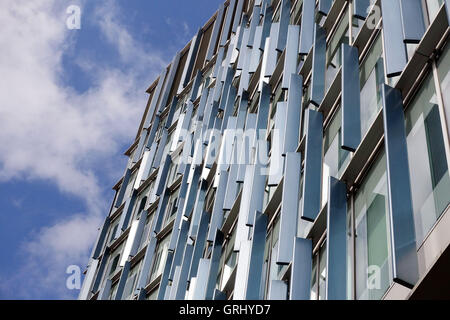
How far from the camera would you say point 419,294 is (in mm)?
8312

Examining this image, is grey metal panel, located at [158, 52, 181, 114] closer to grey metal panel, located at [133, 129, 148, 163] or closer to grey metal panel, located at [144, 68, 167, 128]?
grey metal panel, located at [144, 68, 167, 128]

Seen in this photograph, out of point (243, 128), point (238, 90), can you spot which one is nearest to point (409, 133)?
point (243, 128)

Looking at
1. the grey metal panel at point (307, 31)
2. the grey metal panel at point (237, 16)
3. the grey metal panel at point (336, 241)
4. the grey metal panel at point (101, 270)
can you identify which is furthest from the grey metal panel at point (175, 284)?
the grey metal panel at point (237, 16)

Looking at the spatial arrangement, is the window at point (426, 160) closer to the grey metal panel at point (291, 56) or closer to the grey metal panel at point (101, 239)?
the grey metal panel at point (291, 56)

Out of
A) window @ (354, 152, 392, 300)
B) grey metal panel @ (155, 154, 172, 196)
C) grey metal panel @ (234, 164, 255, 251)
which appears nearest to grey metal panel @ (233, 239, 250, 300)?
grey metal panel @ (234, 164, 255, 251)

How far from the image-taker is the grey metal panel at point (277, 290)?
13289 millimetres

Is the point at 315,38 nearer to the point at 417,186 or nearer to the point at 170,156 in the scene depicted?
the point at 417,186

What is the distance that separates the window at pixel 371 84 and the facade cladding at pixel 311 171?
0.04m

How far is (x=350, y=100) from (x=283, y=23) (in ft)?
34.8

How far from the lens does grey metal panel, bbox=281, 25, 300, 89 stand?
18.8m

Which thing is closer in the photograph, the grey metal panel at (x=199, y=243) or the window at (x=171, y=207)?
the grey metal panel at (x=199, y=243)
